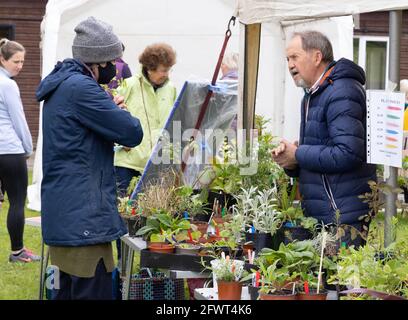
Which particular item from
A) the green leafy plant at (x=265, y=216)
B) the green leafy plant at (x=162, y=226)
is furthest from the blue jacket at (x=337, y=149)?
the green leafy plant at (x=162, y=226)

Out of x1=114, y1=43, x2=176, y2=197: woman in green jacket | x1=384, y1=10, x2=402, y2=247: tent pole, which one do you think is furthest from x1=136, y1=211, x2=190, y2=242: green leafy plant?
x1=114, y1=43, x2=176, y2=197: woman in green jacket

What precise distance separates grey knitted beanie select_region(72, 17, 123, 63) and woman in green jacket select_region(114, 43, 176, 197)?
74.0 inches

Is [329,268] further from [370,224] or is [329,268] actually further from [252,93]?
[252,93]

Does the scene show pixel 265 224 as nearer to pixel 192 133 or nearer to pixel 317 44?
→ pixel 317 44

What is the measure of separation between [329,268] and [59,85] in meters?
1.45

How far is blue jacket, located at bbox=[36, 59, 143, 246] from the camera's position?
3.95 meters

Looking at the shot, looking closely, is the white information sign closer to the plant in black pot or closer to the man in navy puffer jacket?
the man in navy puffer jacket

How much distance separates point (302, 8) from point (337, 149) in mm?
830

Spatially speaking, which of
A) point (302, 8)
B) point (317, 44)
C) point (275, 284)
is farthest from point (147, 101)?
point (275, 284)

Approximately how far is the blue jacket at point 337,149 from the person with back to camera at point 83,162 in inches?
31.4

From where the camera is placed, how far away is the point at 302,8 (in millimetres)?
4410

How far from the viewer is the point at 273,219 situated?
4012mm

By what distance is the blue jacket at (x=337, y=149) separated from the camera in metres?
3.96

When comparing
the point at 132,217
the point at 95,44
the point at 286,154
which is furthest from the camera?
the point at 132,217
